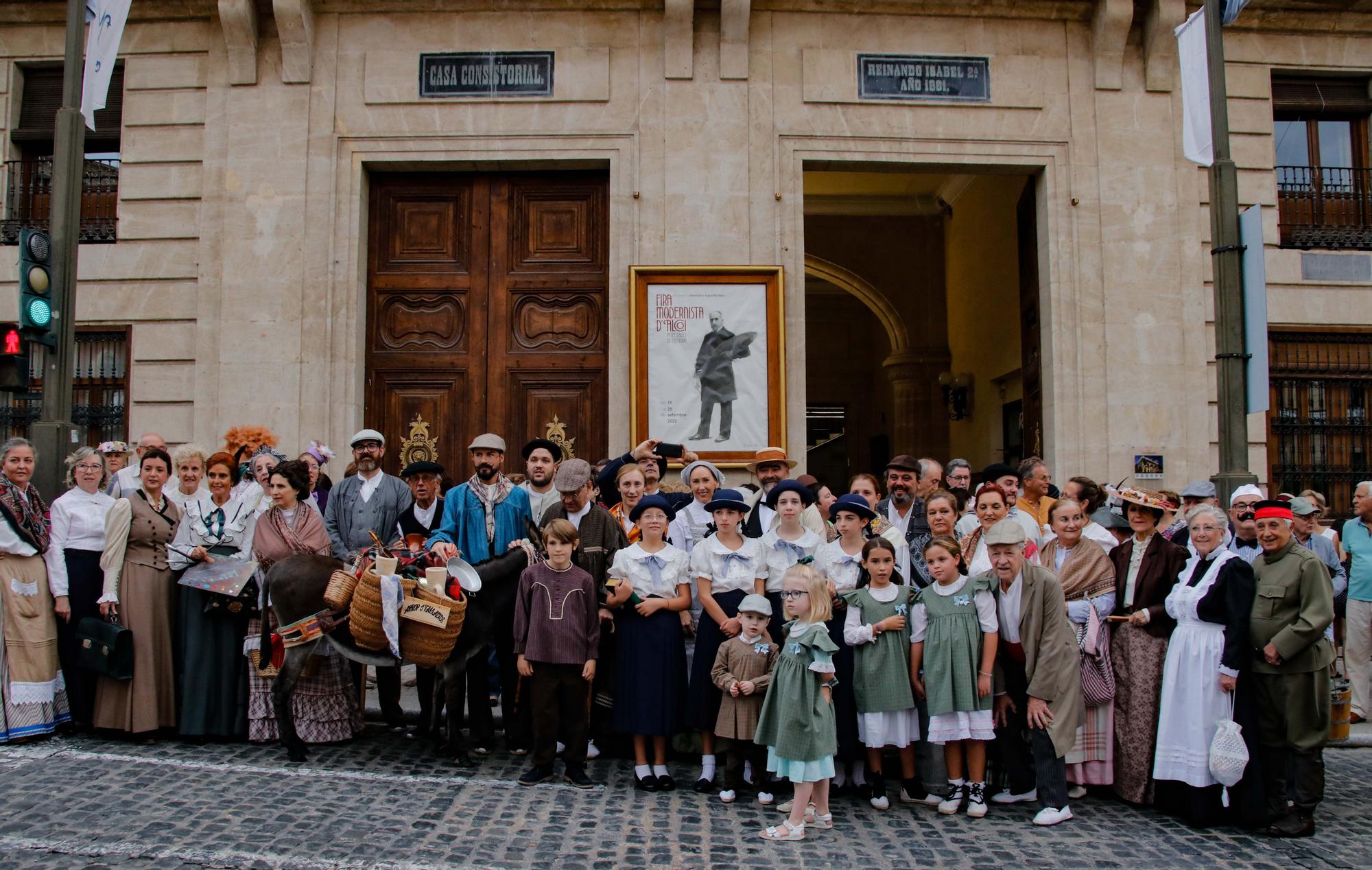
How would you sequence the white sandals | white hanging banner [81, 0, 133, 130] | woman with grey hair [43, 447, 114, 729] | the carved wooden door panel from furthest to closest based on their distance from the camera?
the carved wooden door panel → white hanging banner [81, 0, 133, 130] → woman with grey hair [43, 447, 114, 729] → the white sandals

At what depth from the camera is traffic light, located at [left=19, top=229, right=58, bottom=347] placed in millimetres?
7621

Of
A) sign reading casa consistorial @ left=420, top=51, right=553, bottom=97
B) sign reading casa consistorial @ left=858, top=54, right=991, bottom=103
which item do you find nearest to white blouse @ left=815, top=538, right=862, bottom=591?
sign reading casa consistorial @ left=858, top=54, right=991, bottom=103

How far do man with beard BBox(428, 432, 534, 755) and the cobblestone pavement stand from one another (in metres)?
0.40

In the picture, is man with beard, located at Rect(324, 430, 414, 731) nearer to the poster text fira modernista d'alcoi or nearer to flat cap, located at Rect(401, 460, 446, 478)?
flat cap, located at Rect(401, 460, 446, 478)

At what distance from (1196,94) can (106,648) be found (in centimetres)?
936

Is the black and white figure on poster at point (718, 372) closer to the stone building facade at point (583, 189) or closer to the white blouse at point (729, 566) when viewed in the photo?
the stone building facade at point (583, 189)

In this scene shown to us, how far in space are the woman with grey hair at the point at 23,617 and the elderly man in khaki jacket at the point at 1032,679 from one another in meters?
6.33

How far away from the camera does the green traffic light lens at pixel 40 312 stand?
766 cm

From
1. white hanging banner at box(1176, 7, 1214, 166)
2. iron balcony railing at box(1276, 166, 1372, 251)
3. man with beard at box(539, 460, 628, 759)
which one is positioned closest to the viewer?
man with beard at box(539, 460, 628, 759)

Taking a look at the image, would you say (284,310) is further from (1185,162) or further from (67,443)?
(1185,162)

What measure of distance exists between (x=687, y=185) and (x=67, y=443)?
6.25 m

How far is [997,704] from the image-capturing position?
5.94 metres

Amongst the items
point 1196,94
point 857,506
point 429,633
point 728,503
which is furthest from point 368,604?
point 1196,94

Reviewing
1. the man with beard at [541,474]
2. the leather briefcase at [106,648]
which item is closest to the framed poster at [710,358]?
the man with beard at [541,474]
